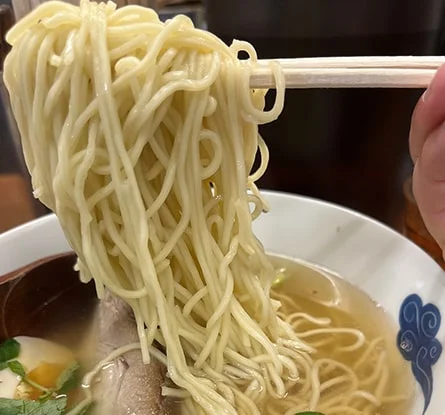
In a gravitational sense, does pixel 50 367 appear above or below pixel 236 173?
below

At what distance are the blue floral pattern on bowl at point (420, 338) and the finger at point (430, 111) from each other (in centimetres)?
32

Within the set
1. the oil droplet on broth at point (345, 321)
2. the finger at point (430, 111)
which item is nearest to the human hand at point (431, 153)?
the finger at point (430, 111)

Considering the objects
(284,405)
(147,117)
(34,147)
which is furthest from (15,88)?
(284,405)

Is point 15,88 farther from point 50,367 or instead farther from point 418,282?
point 418,282

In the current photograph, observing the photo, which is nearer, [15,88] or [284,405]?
[15,88]

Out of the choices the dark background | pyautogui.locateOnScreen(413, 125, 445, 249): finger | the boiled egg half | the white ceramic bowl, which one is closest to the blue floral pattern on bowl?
the white ceramic bowl

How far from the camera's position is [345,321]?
1.24m

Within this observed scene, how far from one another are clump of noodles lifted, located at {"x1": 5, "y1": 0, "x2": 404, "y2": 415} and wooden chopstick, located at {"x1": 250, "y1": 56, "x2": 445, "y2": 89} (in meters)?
0.02

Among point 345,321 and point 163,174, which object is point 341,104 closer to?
point 345,321

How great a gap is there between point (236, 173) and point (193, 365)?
0.33 m

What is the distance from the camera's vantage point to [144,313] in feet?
3.10

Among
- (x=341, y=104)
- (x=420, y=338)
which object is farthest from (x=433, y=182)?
(x=341, y=104)

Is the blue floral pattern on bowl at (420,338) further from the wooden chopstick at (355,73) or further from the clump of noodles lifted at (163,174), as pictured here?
the wooden chopstick at (355,73)

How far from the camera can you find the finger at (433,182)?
0.83 metres
